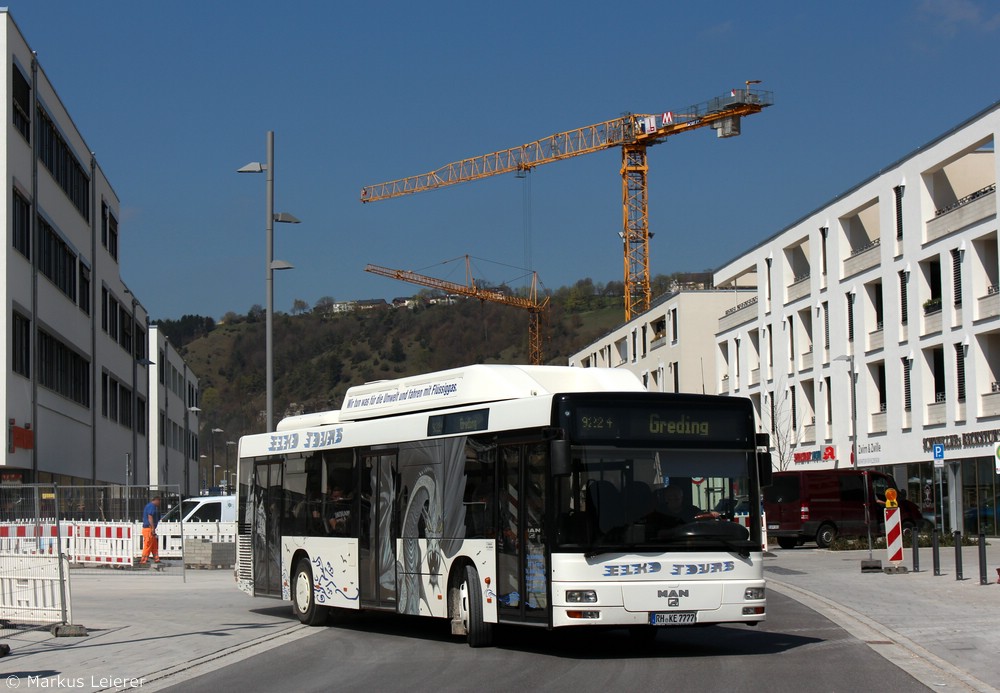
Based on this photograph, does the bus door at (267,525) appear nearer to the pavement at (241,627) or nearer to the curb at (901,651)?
the pavement at (241,627)

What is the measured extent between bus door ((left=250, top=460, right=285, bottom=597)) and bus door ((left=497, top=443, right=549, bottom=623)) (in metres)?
5.78

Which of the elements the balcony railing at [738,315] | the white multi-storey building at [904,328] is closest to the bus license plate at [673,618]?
the white multi-storey building at [904,328]

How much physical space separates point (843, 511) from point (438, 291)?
98484 mm

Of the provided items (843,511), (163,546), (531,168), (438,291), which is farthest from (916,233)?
(438,291)

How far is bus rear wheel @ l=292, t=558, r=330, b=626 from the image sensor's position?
18484mm

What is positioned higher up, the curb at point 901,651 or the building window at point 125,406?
the building window at point 125,406

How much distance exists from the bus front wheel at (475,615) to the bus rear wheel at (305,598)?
12.9 ft

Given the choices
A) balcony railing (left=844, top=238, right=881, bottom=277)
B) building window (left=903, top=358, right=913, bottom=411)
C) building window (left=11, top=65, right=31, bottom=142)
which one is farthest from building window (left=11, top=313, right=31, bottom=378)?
balcony railing (left=844, top=238, right=881, bottom=277)

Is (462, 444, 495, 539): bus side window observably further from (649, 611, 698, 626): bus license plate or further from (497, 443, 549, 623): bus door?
(649, 611, 698, 626): bus license plate

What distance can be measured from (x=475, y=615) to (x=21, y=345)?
2995cm

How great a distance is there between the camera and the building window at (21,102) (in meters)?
40.5

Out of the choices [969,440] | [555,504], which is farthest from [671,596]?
[969,440]

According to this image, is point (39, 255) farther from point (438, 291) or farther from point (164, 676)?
point (438, 291)

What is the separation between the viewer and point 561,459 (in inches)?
530
